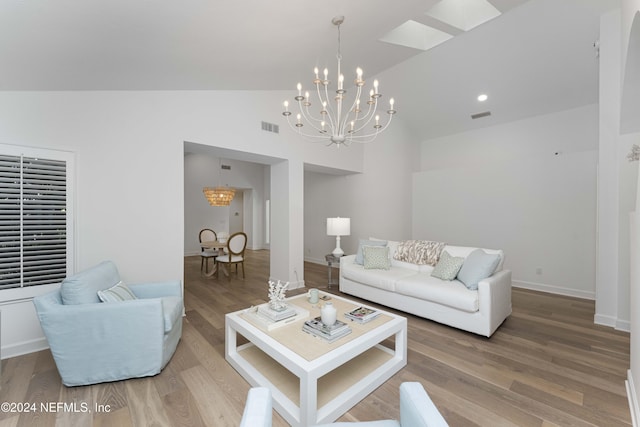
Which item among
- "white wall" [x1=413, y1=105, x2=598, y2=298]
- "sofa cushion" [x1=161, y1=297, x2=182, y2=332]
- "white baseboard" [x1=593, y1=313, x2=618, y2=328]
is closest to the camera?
"sofa cushion" [x1=161, y1=297, x2=182, y2=332]

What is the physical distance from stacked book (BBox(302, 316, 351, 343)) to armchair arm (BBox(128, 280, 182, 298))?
148 centimetres

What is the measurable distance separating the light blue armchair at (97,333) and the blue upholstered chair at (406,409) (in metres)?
1.58

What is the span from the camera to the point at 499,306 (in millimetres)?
2916

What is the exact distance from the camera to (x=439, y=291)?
299cm

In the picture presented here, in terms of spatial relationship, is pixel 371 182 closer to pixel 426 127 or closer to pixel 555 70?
pixel 426 127

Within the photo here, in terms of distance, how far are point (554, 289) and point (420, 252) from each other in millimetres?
2464

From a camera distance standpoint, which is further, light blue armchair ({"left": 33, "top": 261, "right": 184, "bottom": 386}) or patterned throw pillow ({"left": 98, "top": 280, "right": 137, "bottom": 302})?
patterned throw pillow ({"left": 98, "top": 280, "right": 137, "bottom": 302})

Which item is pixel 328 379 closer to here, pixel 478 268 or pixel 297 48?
pixel 478 268

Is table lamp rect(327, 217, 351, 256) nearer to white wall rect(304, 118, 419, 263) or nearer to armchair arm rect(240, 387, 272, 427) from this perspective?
white wall rect(304, 118, 419, 263)

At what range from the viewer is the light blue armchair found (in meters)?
1.90

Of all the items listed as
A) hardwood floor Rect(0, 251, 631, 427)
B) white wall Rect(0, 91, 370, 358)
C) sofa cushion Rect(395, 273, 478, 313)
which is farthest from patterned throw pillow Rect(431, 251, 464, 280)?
white wall Rect(0, 91, 370, 358)

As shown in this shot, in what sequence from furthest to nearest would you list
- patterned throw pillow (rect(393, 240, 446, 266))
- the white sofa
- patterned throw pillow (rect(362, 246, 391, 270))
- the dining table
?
the dining table < patterned throw pillow (rect(362, 246, 391, 270)) < patterned throw pillow (rect(393, 240, 446, 266)) < the white sofa

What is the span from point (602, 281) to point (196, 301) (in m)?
5.22

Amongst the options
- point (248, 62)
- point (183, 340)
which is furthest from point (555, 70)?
point (183, 340)
